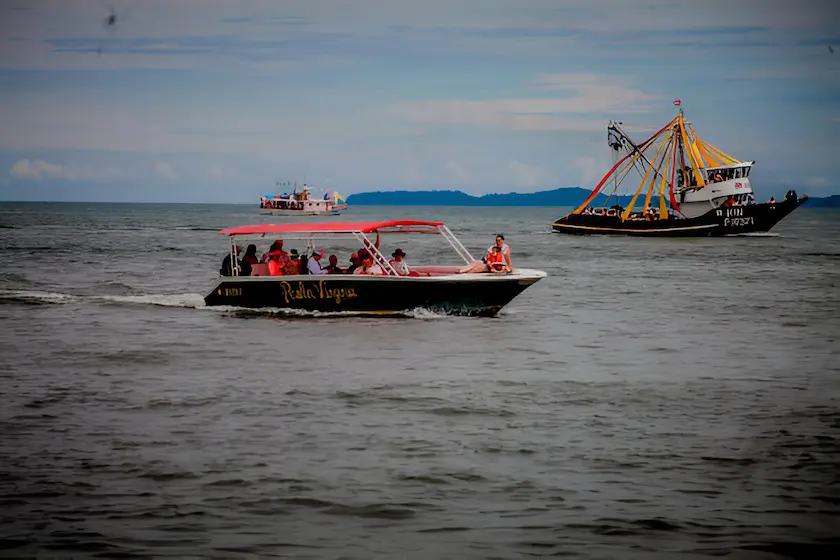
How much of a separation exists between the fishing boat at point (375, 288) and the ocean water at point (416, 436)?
44cm

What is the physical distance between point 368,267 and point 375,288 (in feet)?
2.90

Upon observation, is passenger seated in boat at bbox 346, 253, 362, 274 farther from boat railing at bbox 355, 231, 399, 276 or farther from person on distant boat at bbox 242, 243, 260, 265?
person on distant boat at bbox 242, 243, 260, 265

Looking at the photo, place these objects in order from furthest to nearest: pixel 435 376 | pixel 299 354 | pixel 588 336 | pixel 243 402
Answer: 1. pixel 588 336
2. pixel 299 354
3. pixel 435 376
4. pixel 243 402

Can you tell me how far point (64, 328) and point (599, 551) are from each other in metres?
18.1

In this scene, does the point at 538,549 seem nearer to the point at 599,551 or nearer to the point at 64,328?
the point at 599,551

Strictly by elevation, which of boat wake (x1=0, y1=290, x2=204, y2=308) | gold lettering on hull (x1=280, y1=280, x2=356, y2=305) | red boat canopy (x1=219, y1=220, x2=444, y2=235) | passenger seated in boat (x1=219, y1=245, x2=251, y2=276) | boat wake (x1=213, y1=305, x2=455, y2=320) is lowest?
boat wake (x1=0, y1=290, x2=204, y2=308)

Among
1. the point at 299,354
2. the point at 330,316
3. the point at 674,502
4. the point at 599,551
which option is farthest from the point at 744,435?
the point at 330,316

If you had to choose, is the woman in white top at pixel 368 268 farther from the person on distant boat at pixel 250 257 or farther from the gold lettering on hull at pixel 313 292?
the person on distant boat at pixel 250 257

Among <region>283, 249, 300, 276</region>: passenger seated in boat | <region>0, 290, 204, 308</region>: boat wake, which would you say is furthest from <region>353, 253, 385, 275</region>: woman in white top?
<region>0, 290, 204, 308</region>: boat wake

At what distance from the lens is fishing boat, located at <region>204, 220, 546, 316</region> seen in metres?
A: 23.9

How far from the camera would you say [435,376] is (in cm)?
1761

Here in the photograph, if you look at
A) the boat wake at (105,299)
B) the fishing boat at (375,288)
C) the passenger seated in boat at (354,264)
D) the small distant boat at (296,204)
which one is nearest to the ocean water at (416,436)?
the fishing boat at (375,288)

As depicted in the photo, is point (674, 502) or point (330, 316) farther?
point (330, 316)

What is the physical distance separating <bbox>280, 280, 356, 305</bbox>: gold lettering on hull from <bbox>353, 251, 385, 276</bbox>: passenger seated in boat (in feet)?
1.87
